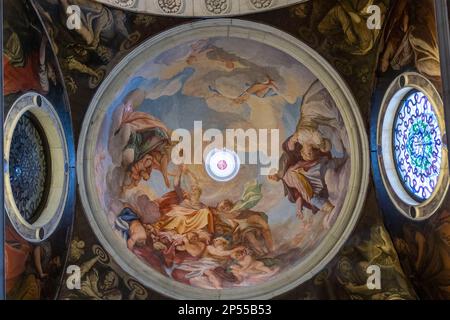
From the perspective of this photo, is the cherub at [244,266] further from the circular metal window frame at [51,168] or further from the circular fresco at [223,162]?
the circular metal window frame at [51,168]

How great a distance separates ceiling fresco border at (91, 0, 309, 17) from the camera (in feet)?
57.6

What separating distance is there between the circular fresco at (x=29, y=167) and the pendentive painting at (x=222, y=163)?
139cm

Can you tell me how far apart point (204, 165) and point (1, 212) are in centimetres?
759

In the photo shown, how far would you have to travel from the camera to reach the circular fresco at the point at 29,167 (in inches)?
632

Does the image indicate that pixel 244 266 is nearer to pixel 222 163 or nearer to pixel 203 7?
pixel 222 163

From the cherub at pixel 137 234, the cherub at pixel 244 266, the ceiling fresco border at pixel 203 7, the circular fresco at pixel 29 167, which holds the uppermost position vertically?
the ceiling fresco border at pixel 203 7

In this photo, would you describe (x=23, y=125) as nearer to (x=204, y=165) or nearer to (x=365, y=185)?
(x=204, y=165)

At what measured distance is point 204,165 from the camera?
19.6m

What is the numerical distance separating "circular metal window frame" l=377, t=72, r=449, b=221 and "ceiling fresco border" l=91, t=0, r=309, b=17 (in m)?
3.12

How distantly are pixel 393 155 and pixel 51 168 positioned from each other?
7639 mm

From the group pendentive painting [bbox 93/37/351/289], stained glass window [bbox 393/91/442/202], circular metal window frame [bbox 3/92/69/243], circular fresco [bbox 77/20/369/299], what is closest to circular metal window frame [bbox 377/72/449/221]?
stained glass window [bbox 393/91/442/202]

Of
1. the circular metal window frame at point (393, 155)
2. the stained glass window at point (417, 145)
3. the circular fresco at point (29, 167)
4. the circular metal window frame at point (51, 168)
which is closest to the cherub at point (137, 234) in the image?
the circular metal window frame at point (51, 168)

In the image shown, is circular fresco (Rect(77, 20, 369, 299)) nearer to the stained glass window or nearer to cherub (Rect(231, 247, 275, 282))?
cherub (Rect(231, 247, 275, 282))
